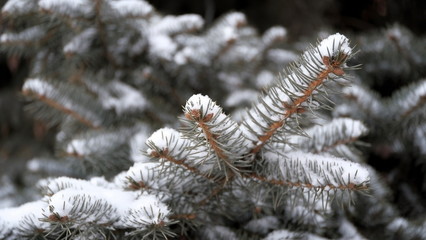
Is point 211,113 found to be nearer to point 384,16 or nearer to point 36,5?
point 36,5

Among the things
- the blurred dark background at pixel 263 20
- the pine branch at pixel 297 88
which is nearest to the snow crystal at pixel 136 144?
the pine branch at pixel 297 88

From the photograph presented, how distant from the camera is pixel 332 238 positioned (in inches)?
33.9

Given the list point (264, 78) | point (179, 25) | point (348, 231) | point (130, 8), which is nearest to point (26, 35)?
point (130, 8)

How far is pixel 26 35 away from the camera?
48.4 inches

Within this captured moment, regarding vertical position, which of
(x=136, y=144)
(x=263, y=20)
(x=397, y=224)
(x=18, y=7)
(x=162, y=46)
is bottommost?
(x=397, y=224)

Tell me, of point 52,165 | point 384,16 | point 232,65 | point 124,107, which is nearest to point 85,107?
point 124,107

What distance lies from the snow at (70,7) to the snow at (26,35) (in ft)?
0.65

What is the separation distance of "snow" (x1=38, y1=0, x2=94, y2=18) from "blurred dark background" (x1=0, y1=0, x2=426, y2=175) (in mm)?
321

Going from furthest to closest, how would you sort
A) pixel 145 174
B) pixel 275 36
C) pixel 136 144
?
pixel 275 36 < pixel 136 144 < pixel 145 174

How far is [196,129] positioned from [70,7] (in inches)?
27.0

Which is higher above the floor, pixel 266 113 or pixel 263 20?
pixel 263 20

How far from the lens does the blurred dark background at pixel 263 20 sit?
1.49 metres

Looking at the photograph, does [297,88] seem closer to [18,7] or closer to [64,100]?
[64,100]

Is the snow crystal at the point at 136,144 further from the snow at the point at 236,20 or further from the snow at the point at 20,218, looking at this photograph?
the snow at the point at 236,20
